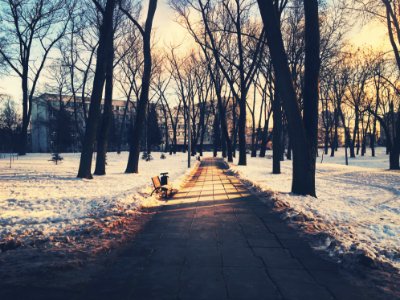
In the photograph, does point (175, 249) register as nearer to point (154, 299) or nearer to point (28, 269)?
point (154, 299)

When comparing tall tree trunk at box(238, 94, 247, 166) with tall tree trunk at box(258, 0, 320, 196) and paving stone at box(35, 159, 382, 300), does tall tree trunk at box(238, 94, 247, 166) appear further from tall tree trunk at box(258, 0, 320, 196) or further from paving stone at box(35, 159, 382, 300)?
paving stone at box(35, 159, 382, 300)

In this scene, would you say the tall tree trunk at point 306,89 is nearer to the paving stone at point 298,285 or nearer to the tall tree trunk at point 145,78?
the paving stone at point 298,285

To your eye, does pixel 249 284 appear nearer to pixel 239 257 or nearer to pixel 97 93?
pixel 239 257

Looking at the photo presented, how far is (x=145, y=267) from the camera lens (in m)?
4.31

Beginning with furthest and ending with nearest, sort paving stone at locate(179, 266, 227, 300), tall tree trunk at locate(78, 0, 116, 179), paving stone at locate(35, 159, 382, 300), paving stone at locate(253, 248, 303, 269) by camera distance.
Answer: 1. tall tree trunk at locate(78, 0, 116, 179)
2. paving stone at locate(253, 248, 303, 269)
3. paving stone at locate(35, 159, 382, 300)
4. paving stone at locate(179, 266, 227, 300)

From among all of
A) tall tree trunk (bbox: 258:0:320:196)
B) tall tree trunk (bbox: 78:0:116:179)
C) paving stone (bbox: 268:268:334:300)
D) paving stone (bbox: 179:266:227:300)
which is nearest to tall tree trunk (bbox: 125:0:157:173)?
tall tree trunk (bbox: 78:0:116:179)

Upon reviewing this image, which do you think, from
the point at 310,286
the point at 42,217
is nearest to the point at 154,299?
the point at 310,286

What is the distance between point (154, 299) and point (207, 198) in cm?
676

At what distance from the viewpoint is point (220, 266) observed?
430cm

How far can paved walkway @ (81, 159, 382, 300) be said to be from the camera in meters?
3.54

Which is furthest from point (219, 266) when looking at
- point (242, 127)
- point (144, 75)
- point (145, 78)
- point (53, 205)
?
point (242, 127)

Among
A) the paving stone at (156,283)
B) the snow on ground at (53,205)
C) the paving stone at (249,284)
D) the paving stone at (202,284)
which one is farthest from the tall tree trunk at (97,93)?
the paving stone at (249,284)

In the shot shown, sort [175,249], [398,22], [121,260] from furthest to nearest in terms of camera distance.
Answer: [398,22] < [175,249] < [121,260]

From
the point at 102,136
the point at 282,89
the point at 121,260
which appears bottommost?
the point at 121,260
